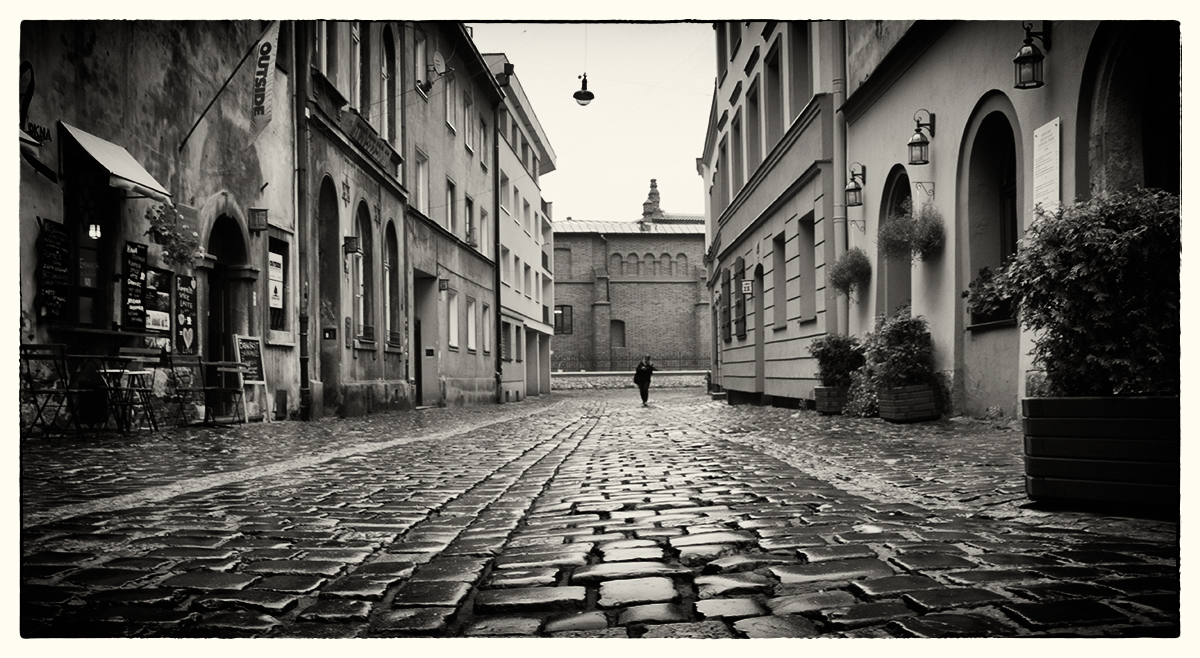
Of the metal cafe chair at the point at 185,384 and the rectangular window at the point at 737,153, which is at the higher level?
the rectangular window at the point at 737,153

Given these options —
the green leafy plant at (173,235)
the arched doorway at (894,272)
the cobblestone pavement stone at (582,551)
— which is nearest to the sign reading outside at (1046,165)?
the cobblestone pavement stone at (582,551)

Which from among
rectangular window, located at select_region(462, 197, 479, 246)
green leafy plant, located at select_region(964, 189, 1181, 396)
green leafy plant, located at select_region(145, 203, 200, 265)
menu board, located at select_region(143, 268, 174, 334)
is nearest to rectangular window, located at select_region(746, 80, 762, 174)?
rectangular window, located at select_region(462, 197, 479, 246)

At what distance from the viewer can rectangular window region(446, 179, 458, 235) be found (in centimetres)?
Result: 2506

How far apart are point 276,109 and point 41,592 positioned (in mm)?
12362

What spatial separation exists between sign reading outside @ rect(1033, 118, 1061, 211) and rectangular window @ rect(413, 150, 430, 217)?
51.3 ft

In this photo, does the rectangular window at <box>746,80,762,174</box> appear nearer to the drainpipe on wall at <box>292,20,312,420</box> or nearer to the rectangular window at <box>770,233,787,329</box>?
the rectangular window at <box>770,233,787,329</box>

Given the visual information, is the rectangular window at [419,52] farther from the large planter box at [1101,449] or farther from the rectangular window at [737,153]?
the rectangular window at [737,153]

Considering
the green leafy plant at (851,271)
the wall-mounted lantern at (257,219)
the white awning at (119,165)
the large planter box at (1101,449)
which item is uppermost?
the wall-mounted lantern at (257,219)

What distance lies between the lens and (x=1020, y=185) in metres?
9.16

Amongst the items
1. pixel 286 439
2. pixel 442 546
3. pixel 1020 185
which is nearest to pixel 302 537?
pixel 442 546

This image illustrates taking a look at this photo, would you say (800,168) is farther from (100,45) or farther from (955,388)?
(100,45)

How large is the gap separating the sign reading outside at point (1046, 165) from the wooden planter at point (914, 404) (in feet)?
11.6

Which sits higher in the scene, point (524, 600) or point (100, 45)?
point (100, 45)

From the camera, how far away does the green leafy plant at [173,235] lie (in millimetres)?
9992
